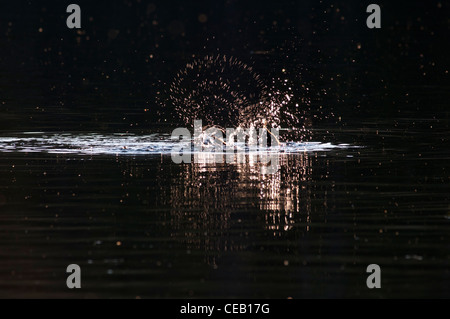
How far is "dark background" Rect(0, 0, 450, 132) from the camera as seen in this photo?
33.1 m

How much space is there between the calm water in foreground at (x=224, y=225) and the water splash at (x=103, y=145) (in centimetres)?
59

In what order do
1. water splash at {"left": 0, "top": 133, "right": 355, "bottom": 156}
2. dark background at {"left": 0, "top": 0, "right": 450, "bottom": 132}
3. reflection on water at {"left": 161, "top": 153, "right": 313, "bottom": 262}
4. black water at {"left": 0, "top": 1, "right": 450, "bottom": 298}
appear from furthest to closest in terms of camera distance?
dark background at {"left": 0, "top": 0, "right": 450, "bottom": 132}
water splash at {"left": 0, "top": 133, "right": 355, "bottom": 156}
reflection on water at {"left": 161, "top": 153, "right": 313, "bottom": 262}
black water at {"left": 0, "top": 1, "right": 450, "bottom": 298}

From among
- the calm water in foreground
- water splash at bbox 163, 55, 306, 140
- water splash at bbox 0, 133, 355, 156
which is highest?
water splash at bbox 163, 55, 306, 140

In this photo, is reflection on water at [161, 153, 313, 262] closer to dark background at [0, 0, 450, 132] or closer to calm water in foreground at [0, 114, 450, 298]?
calm water in foreground at [0, 114, 450, 298]

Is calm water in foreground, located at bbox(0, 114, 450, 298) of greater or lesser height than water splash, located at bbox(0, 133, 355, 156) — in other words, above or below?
below

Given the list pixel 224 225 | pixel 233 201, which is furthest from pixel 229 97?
pixel 224 225

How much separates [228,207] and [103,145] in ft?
25.4

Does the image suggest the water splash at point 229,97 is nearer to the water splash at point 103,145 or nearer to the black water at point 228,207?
the black water at point 228,207

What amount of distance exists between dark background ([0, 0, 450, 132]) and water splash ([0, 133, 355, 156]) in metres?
1.55

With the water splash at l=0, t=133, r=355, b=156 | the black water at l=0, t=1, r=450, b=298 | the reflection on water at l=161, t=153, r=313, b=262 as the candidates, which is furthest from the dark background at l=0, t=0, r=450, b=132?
the reflection on water at l=161, t=153, r=313, b=262

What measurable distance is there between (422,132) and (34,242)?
14.0 meters

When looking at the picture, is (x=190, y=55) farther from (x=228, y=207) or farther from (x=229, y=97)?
(x=228, y=207)

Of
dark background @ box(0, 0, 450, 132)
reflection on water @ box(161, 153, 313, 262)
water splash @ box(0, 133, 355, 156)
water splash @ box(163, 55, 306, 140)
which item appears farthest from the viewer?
dark background @ box(0, 0, 450, 132)
